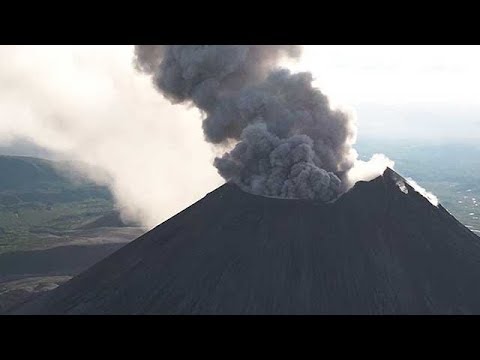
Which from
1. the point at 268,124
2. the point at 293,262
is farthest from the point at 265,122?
the point at 293,262

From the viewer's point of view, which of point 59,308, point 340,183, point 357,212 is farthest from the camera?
point 340,183

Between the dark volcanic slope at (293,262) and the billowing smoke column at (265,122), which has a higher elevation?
the billowing smoke column at (265,122)

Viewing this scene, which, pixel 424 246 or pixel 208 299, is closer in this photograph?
pixel 208 299

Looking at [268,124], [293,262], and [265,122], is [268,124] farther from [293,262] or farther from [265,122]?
[293,262]

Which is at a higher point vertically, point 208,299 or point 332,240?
point 332,240

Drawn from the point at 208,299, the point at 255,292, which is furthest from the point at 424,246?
the point at 208,299
